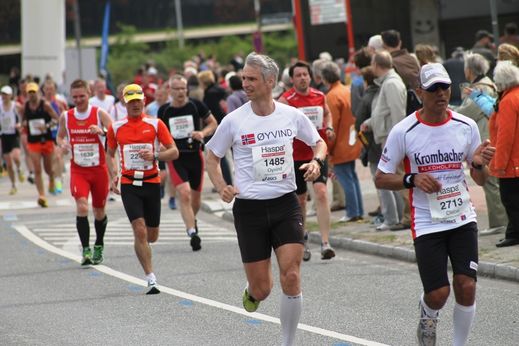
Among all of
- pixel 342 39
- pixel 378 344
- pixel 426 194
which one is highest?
pixel 342 39

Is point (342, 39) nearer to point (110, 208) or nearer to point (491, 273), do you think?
point (110, 208)

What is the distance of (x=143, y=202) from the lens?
1281 centimetres

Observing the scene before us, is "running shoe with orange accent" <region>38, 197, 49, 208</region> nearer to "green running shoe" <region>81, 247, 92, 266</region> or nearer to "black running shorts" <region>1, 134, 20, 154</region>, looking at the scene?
"black running shorts" <region>1, 134, 20, 154</region>

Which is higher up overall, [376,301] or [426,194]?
[426,194]

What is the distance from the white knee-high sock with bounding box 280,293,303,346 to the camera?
8.67 meters

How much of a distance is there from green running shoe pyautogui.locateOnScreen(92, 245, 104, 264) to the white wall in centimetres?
3041

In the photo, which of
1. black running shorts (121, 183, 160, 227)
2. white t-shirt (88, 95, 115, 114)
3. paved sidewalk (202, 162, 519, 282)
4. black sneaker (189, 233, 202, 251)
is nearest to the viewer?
paved sidewalk (202, 162, 519, 282)

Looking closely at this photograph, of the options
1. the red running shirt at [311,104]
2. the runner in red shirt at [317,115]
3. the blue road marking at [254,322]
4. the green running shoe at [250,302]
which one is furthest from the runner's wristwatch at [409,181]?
the red running shirt at [311,104]

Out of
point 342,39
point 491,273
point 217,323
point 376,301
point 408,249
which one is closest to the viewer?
point 217,323

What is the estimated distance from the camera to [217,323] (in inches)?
416

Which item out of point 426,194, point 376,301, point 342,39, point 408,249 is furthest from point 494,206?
point 342,39

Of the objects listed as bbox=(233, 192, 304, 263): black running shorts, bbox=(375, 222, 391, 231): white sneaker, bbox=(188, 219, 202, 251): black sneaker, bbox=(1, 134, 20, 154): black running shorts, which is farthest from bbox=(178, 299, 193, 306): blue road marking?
bbox=(1, 134, 20, 154): black running shorts

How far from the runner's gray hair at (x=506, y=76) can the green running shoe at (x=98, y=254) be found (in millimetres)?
4610

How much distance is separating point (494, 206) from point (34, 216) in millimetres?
8800
